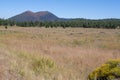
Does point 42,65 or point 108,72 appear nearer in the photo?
point 108,72

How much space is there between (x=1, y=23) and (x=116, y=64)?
12503cm

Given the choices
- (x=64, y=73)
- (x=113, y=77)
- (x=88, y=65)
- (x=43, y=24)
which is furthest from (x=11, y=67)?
(x=43, y=24)

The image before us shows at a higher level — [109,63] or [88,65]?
[109,63]

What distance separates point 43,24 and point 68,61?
5084 inches

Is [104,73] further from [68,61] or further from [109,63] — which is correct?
[68,61]

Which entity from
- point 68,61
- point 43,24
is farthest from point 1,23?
point 68,61

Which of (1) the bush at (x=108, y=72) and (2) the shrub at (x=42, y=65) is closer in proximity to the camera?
(1) the bush at (x=108, y=72)

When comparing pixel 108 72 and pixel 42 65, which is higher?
pixel 108 72

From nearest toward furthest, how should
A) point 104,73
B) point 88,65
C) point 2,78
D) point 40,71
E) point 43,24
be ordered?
point 2,78
point 104,73
point 40,71
point 88,65
point 43,24

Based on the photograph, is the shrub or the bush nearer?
the bush

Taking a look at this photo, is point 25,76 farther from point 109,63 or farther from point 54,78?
point 109,63

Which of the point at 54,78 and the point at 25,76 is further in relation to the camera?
the point at 54,78

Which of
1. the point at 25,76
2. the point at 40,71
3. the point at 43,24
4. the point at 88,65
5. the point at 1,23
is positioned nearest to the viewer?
the point at 25,76

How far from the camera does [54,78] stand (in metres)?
7.43
